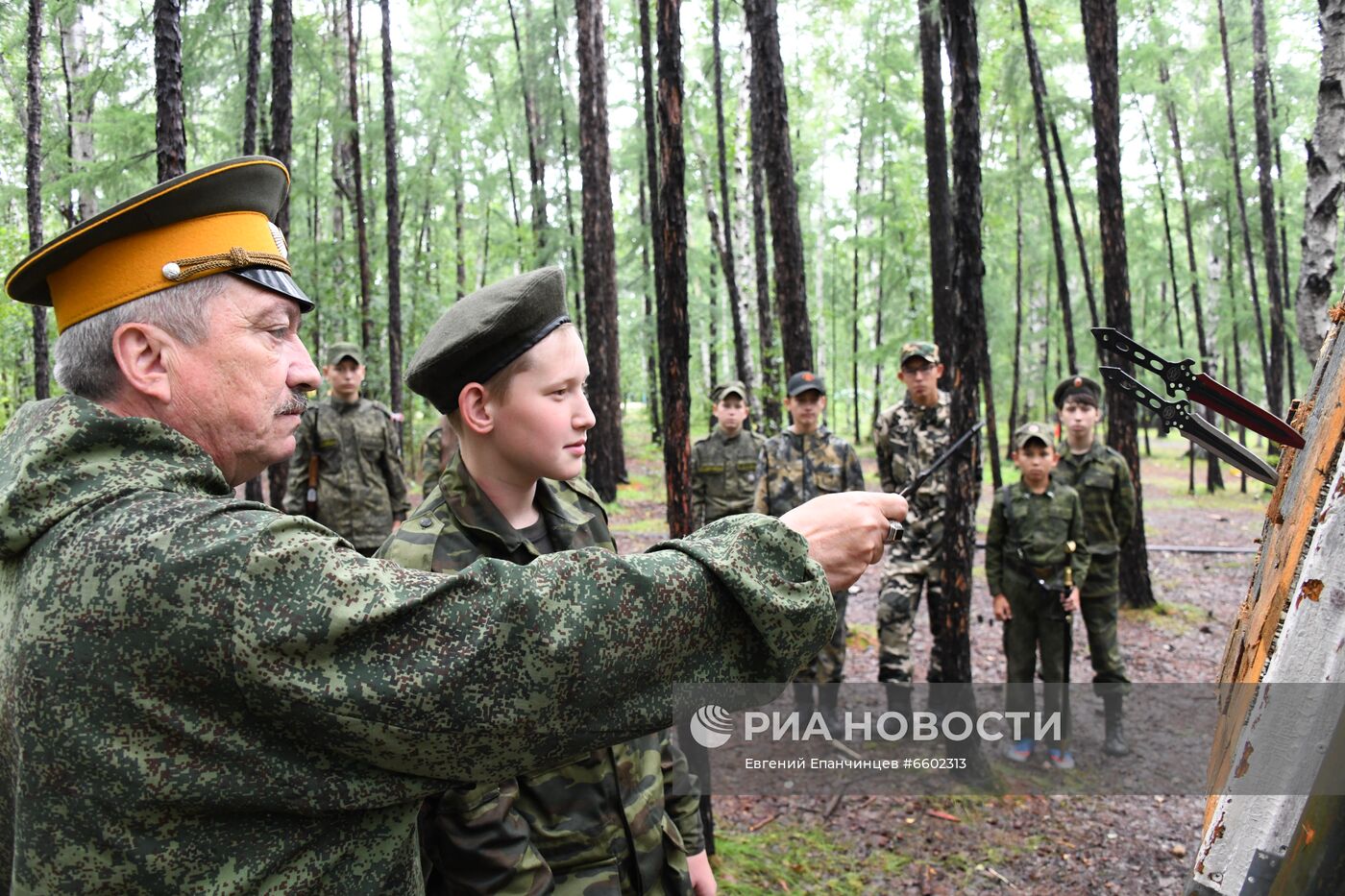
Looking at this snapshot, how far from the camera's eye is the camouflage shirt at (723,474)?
27.1 ft

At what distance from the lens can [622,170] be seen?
76.8 ft

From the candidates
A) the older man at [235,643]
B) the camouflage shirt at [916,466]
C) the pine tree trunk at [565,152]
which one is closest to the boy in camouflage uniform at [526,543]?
the older man at [235,643]

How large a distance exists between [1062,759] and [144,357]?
6.10m

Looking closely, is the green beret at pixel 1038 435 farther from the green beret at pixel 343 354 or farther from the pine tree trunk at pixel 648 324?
the pine tree trunk at pixel 648 324

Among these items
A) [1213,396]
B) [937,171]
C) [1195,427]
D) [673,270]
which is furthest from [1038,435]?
[937,171]

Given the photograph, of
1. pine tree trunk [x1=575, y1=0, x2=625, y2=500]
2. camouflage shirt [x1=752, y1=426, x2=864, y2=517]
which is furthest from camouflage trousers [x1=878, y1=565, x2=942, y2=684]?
pine tree trunk [x1=575, y1=0, x2=625, y2=500]

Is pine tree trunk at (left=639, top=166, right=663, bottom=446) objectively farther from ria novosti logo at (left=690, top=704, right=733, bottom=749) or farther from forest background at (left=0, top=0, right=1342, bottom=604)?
ria novosti logo at (left=690, top=704, right=733, bottom=749)

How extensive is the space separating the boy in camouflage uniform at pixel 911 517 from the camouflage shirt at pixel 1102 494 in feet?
3.17

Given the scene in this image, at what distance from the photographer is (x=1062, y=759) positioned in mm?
5625

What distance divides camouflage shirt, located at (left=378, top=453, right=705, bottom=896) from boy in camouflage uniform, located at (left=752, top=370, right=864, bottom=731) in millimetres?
4338

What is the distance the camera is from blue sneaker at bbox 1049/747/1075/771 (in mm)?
5582

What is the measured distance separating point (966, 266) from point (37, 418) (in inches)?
176

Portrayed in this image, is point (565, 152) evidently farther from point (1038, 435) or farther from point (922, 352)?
point (1038, 435)

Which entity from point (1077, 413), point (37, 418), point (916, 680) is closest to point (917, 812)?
point (916, 680)
